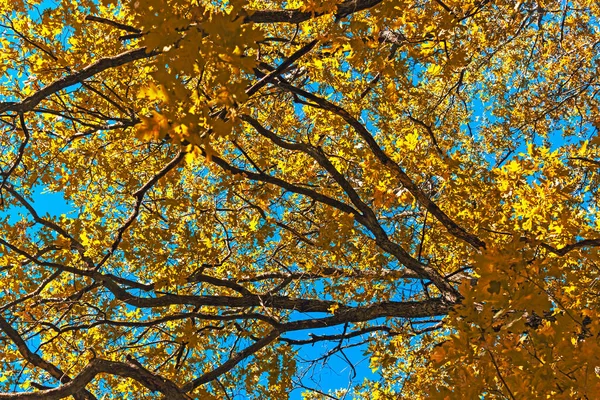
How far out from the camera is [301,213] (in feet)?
20.8

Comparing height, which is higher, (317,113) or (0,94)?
(0,94)

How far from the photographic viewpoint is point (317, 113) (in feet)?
20.2

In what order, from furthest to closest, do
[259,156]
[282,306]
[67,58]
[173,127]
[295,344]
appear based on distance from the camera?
[259,156] < [295,344] < [282,306] < [67,58] < [173,127]

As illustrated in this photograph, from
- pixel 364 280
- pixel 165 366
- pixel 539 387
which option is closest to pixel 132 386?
pixel 165 366

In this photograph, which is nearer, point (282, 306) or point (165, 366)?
point (282, 306)

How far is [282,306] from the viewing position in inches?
230

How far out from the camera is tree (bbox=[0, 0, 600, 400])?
3355 millimetres

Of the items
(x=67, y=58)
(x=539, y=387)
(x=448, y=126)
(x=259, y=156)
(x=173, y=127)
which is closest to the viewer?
(x=173, y=127)

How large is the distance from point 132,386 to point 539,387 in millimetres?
5169

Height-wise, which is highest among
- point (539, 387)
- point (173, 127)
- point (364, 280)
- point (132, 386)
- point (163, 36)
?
point (364, 280)

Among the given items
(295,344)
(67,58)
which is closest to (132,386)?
(295,344)

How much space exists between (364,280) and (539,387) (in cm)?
365

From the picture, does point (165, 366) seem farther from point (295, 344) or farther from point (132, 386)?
point (295, 344)

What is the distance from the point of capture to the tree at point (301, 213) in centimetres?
336
